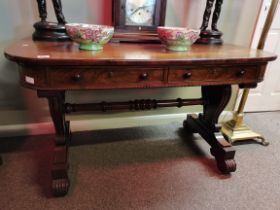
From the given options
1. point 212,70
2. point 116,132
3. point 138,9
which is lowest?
point 116,132

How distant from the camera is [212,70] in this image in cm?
114

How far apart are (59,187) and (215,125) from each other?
107 cm

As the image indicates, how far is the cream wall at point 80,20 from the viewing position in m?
1.41

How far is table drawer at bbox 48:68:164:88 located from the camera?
97 cm

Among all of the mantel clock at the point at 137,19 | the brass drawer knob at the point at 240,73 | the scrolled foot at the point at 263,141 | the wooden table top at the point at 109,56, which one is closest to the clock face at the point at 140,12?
the mantel clock at the point at 137,19

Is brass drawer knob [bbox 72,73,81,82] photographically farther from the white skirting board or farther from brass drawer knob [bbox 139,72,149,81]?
the white skirting board

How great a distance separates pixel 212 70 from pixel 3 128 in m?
1.53

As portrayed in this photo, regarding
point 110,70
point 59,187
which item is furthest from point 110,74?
point 59,187

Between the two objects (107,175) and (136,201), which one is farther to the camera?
(107,175)

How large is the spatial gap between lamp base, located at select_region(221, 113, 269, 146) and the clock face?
109 cm

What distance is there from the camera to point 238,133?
1842 millimetres

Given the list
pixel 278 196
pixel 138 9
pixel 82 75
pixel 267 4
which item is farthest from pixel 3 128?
pixel 267 4

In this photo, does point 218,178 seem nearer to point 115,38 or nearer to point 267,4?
point 115,38

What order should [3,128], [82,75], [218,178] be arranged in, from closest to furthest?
1. [82,75]
2. [218,178]
3. [3,128]
